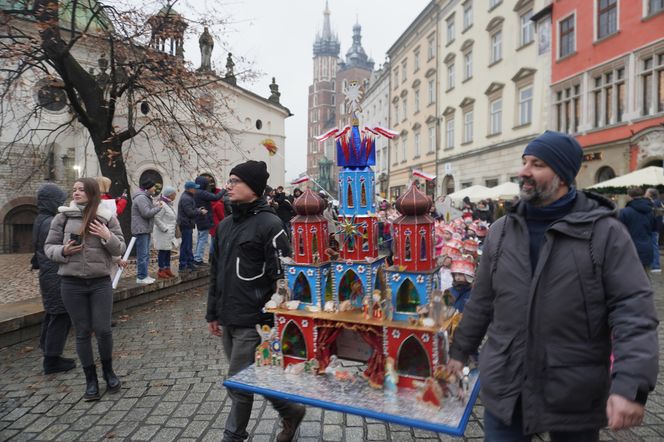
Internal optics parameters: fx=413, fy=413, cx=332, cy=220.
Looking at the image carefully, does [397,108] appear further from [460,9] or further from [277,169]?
[277,169]

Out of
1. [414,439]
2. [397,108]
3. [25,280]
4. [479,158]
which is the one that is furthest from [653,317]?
[397,108]

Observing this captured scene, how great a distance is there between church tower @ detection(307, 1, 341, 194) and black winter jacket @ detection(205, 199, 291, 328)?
94488mm

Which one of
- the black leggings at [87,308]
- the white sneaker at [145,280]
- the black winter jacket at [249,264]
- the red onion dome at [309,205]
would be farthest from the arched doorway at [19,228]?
the red onion dome at [309,205]

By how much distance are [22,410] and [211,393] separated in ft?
5.66

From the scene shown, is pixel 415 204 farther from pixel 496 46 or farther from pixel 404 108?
pixel 404 108

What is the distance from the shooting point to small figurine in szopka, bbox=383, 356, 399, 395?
9.00 ft

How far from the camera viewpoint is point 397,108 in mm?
39281

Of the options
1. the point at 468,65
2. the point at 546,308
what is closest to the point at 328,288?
the point at 546,308

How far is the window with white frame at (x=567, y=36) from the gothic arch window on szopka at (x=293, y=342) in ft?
66.1

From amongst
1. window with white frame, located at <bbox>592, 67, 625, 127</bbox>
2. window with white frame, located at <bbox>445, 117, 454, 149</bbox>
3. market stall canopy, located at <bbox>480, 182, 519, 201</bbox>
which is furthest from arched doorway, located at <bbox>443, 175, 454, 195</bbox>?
market stall canopy, located at <bbox>480, 182, 519, 201</bbox>

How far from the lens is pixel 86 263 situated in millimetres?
3910

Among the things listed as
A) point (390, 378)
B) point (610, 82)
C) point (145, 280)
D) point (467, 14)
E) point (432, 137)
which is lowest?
point (145, 280)

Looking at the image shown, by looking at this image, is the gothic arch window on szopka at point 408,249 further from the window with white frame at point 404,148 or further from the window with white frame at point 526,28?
the window with white frame at point 404,148

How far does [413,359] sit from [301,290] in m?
1.00
